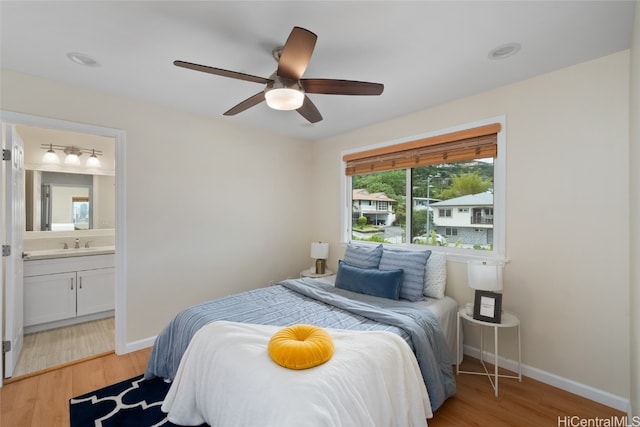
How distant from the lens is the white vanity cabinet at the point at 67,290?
3199 mm

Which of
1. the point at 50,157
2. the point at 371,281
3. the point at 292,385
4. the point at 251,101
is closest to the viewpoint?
the point at 292,385

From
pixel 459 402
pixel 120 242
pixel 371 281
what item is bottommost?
pixel 459 402

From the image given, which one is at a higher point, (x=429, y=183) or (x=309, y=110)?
(x=309, y=110)

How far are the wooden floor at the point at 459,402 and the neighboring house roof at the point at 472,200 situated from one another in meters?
1.50

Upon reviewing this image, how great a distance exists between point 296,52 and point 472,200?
221cm

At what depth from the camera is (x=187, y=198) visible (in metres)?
3.20

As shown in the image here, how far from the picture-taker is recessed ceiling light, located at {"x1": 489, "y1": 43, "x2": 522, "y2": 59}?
190 centimetres

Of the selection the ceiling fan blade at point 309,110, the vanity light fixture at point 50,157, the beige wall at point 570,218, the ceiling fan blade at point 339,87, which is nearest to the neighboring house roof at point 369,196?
the beige wall at point 570,218

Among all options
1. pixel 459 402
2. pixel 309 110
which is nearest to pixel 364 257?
pixel 459 402

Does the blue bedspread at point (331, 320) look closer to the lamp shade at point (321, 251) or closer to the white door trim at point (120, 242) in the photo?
the white door trim at point (120, 242)

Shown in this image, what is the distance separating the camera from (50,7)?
1.57m

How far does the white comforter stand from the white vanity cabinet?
8.49 feet

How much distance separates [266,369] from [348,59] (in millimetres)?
2035

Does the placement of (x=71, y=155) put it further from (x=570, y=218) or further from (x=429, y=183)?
(x=570, y=218)
